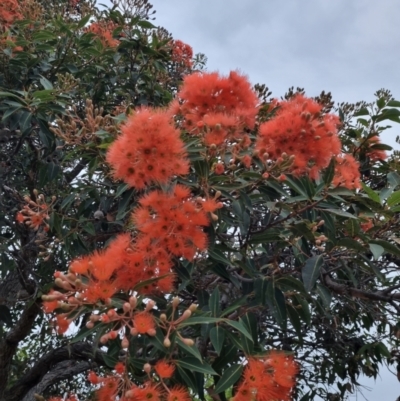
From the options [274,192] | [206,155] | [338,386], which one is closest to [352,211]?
[274,192]

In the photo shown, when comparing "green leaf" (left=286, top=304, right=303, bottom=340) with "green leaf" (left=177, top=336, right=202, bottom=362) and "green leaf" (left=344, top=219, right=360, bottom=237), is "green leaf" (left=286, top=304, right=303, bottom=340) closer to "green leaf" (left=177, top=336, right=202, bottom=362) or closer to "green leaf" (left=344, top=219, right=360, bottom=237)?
"green leaf" (left=344, top=219, right=360, bottom=237)

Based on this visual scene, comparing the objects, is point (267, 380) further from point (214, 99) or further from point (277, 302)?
point (214, 99)

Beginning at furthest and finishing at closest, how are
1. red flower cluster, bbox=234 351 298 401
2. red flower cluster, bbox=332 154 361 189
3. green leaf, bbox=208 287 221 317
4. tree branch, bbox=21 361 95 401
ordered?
tree branch, bbox=21 361 95 401, red flower cluster, bbox=332 154 361 189, green leaf, bbox=208 287 221 317, red flower cluster, bbox=234 351 298 401

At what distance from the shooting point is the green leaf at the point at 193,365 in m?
1.88

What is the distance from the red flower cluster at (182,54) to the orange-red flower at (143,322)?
4154 millimetres

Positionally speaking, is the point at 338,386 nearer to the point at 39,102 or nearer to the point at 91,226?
the point at 91,226

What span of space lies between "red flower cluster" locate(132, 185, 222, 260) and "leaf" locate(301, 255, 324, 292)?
1.38 ft

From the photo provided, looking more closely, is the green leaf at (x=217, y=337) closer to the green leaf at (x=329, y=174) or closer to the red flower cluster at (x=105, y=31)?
the green leaf at (x=329, y=174)

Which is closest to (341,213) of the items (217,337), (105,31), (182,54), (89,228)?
(217,337)

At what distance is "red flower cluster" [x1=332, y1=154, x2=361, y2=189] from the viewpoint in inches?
96.7

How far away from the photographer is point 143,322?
183 cm

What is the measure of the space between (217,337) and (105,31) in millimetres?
→ 3364

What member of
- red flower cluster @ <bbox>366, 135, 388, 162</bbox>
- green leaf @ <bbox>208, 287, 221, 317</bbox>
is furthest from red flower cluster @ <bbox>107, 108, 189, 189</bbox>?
red flower cluster @ <bbox>366, 135, 388, 162</bbox>

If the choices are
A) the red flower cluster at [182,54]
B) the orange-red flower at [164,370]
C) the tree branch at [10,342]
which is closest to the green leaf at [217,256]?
the orange-red flower at [164,370]
